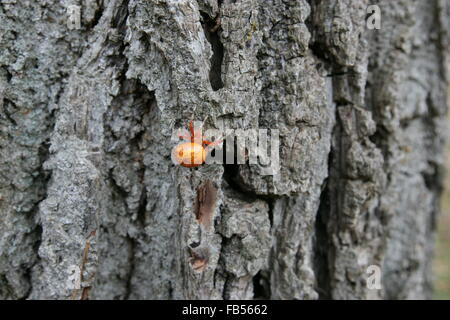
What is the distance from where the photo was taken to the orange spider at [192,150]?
1410 mm

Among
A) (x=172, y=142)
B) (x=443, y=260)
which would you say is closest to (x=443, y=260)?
(x=443, y=260)

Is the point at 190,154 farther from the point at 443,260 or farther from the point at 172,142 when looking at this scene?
the point at 443,260

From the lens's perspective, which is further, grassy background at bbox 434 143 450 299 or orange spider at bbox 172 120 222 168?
grassy background at bbox 434 143 450 299

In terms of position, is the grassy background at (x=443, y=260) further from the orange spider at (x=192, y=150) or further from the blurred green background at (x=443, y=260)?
the orange spider at (x=192, y=150)

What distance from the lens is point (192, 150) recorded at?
55.3 inches

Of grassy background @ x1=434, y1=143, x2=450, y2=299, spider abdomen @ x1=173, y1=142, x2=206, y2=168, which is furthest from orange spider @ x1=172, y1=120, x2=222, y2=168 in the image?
grassy background @ x1=434, y1=143, x2=450, y2=299

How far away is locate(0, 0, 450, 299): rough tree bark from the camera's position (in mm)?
1468

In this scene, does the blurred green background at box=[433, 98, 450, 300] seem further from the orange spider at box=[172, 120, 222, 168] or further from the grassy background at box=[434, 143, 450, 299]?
the orange spider at box=[172, 120, 222, 168]

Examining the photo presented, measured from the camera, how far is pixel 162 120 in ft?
5.00

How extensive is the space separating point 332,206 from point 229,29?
0.93m

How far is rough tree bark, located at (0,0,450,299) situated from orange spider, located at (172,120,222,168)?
0.21 feet
